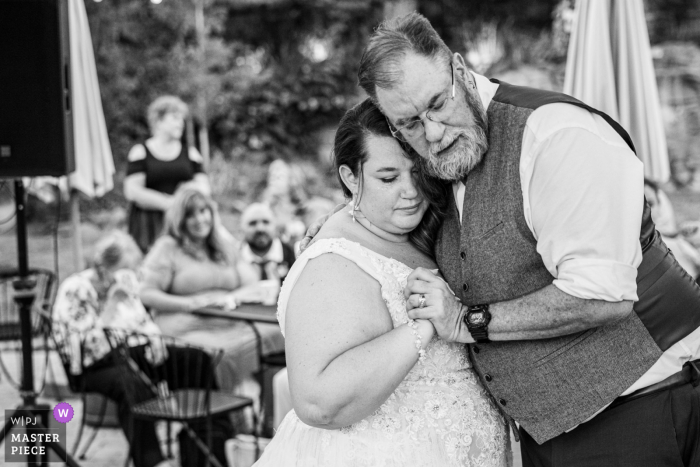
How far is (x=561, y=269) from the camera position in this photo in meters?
1.82

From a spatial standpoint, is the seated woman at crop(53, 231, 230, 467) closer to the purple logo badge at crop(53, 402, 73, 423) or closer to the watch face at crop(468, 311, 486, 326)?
the purple logo badge at crop(53, 402, 73, 423)

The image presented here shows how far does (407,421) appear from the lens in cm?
221

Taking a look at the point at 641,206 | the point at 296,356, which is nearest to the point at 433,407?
the point at 296,356

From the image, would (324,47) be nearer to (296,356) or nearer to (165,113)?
(165,113)

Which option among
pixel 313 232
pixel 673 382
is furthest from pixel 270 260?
pixel 673 382

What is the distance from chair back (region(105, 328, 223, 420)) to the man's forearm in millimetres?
2144

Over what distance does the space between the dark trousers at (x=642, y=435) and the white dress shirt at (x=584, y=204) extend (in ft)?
1.16

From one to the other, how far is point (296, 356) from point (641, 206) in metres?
0.94

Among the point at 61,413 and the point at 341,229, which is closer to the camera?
the point at 341,229

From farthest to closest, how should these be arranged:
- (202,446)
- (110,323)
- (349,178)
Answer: (110,323) < (202,446) < (349,178)

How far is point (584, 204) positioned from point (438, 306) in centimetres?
48

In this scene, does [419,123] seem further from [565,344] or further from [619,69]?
[619,69]

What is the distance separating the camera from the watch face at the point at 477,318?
77.6 inches

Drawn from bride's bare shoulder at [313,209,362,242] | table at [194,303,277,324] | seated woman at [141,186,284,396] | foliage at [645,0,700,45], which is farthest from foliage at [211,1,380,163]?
bride's bare shoulder at [313,209,362,242]
